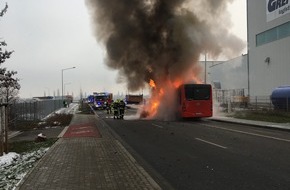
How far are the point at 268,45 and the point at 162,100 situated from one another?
69.2 ft

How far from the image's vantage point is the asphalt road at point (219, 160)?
8156 millimetres

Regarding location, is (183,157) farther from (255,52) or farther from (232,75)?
(232,75)

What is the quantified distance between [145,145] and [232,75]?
165 feet

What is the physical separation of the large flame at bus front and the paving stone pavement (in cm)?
1654

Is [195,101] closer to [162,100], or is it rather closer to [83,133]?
[162,100]

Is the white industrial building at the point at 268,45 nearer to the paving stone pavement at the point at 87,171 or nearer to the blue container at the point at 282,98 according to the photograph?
the blue container at the point at 282,98

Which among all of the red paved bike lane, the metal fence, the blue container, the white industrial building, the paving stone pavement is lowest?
the red paved bike lane

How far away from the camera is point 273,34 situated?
45.7 meters

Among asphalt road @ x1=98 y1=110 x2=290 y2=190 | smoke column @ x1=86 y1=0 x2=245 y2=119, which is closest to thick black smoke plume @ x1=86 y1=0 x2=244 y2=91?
smoke column @ x1=86 y1=0 x2=245 y2=119

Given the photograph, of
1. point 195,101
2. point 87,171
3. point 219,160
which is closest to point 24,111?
point 195,101

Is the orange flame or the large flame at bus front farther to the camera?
the orange flame

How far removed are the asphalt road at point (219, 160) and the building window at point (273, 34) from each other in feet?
96.4

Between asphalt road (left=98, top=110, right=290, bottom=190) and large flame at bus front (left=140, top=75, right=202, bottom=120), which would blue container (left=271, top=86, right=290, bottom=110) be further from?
asphalt road (left=98, top=110, right=290, bottom=190)

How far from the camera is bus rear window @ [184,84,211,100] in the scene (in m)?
27.4
